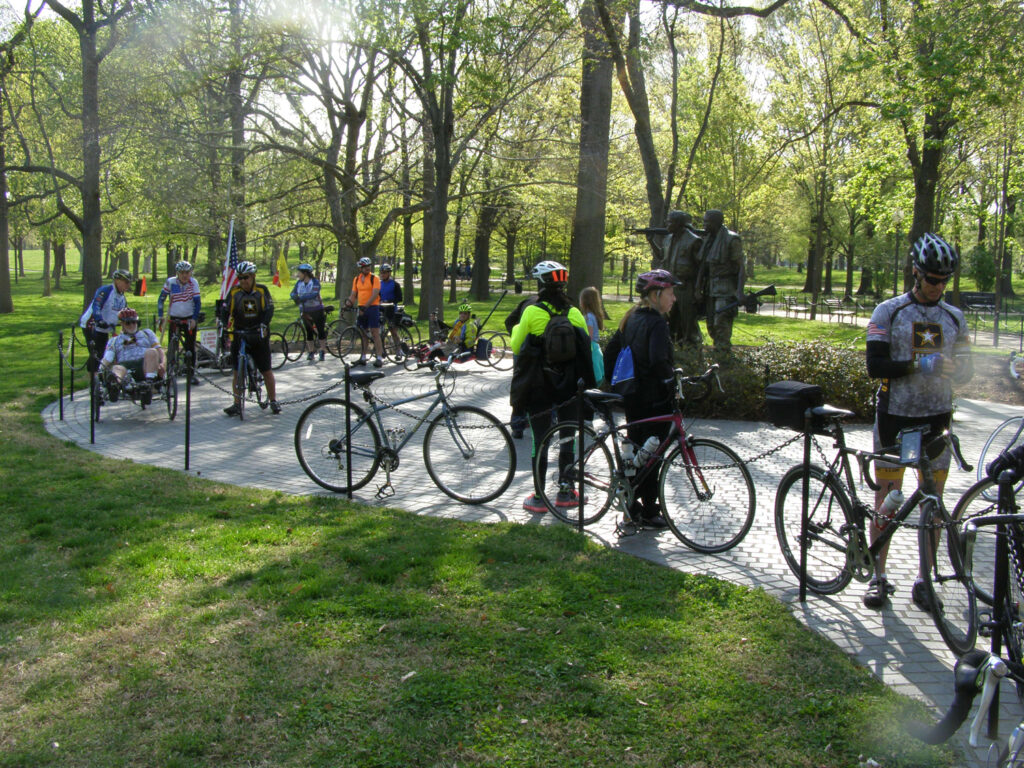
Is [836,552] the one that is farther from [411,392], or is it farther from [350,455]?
[411,392]

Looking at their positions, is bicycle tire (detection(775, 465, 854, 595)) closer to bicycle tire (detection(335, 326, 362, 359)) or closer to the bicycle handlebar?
the bicycle handlebar

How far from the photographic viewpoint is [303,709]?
12.5 ft

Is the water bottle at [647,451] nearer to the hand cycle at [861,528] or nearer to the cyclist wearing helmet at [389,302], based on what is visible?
the hand cycle at [861,528]

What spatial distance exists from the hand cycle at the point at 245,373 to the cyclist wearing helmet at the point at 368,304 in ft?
14.0

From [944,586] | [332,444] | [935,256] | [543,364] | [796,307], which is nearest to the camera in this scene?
[944,586]

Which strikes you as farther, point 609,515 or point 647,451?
point 609,515

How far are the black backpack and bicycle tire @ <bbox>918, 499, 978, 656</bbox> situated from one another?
310 cm

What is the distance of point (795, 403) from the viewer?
5.10 m

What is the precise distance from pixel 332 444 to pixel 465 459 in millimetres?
1289

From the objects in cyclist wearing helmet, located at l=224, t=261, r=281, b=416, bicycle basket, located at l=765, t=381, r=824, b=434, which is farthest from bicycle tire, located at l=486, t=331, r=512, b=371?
bicycle basket, located at l=765, t=381, r=824, b=434

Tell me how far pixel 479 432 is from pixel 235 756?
4.11 meters

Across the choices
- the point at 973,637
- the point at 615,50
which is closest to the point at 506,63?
the point at 615,50

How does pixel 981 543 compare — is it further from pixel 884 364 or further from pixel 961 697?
pixel 961 697

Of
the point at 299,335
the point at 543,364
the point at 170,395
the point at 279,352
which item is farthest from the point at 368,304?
the point at 543,364
